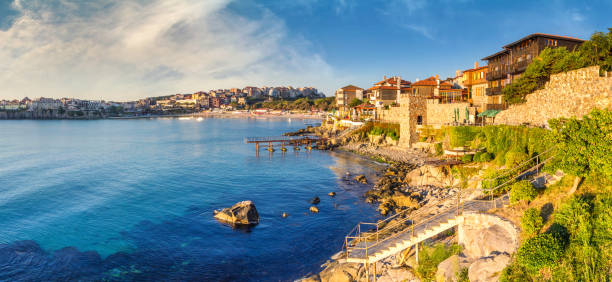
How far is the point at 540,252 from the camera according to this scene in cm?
1118

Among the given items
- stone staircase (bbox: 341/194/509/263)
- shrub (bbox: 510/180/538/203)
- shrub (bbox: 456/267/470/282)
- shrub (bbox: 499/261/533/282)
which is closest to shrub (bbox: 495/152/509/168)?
stone staircase (bbox: 341/194/509/263)

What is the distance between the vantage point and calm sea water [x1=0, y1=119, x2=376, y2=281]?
20.9m

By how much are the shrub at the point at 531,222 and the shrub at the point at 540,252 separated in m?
0.93

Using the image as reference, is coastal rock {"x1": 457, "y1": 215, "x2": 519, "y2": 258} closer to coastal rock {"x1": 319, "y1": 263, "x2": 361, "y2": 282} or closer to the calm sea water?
coastal rock {"x1": 319, "y1": 263, "x2": 361, "y2": 282}

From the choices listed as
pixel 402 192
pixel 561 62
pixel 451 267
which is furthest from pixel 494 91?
pixel 451 267

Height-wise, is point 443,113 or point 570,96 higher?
point 570,96

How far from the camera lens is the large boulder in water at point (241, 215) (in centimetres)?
2753

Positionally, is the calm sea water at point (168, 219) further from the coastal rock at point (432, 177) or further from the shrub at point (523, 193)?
the shrub at point (523, 193)

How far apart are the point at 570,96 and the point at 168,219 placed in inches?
1350

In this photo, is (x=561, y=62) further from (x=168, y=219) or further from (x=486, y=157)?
(x=168, y=219)

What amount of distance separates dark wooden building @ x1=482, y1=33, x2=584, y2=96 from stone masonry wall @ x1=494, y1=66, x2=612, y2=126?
9.82 m

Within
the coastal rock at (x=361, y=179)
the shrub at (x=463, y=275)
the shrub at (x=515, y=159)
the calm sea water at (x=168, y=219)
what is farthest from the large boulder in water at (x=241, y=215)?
the shrub at (x=515, y=159)

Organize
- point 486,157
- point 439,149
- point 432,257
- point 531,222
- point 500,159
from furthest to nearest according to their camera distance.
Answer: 1. point 439,149
2. point 486,157
3. point 500,159
4. point 432,257
5. point 531,222

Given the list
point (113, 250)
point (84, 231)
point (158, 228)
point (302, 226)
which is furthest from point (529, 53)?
point (84, 231)
